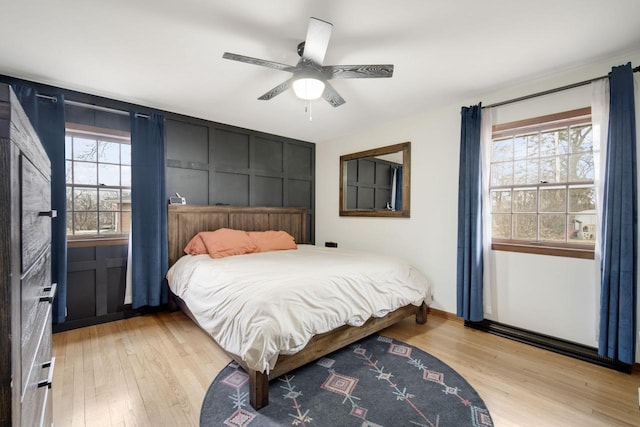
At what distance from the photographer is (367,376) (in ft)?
7.05

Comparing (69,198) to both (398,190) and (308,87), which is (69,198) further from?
(398,190)

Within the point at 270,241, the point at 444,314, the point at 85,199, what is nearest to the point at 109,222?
the point at 85,199

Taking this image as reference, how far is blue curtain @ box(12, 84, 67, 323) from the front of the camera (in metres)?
2.71

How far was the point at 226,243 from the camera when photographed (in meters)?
3.46

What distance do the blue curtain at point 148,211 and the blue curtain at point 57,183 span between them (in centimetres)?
59

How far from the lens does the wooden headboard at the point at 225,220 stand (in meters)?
3.54

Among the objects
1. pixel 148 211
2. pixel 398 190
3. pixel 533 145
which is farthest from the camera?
pixel 398 190

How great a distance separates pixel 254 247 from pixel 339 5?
9.31 feet

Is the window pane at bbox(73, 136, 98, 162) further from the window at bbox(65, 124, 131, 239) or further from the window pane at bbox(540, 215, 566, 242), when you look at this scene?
the window pane at bbox(540, 215, 566, 242)

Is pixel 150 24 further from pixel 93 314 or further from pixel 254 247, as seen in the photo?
pixel 93 314

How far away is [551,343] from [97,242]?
15.7ft

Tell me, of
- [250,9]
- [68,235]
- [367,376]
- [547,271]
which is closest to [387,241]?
[547,271]

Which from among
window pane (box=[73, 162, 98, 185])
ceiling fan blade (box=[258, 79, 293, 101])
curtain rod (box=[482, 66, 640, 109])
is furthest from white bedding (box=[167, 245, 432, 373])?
curtain rod (box=[482, 66, 640, 109])

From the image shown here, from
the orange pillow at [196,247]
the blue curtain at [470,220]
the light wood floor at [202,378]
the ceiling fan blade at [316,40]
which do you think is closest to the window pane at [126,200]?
the orange pillow at [196,247]
